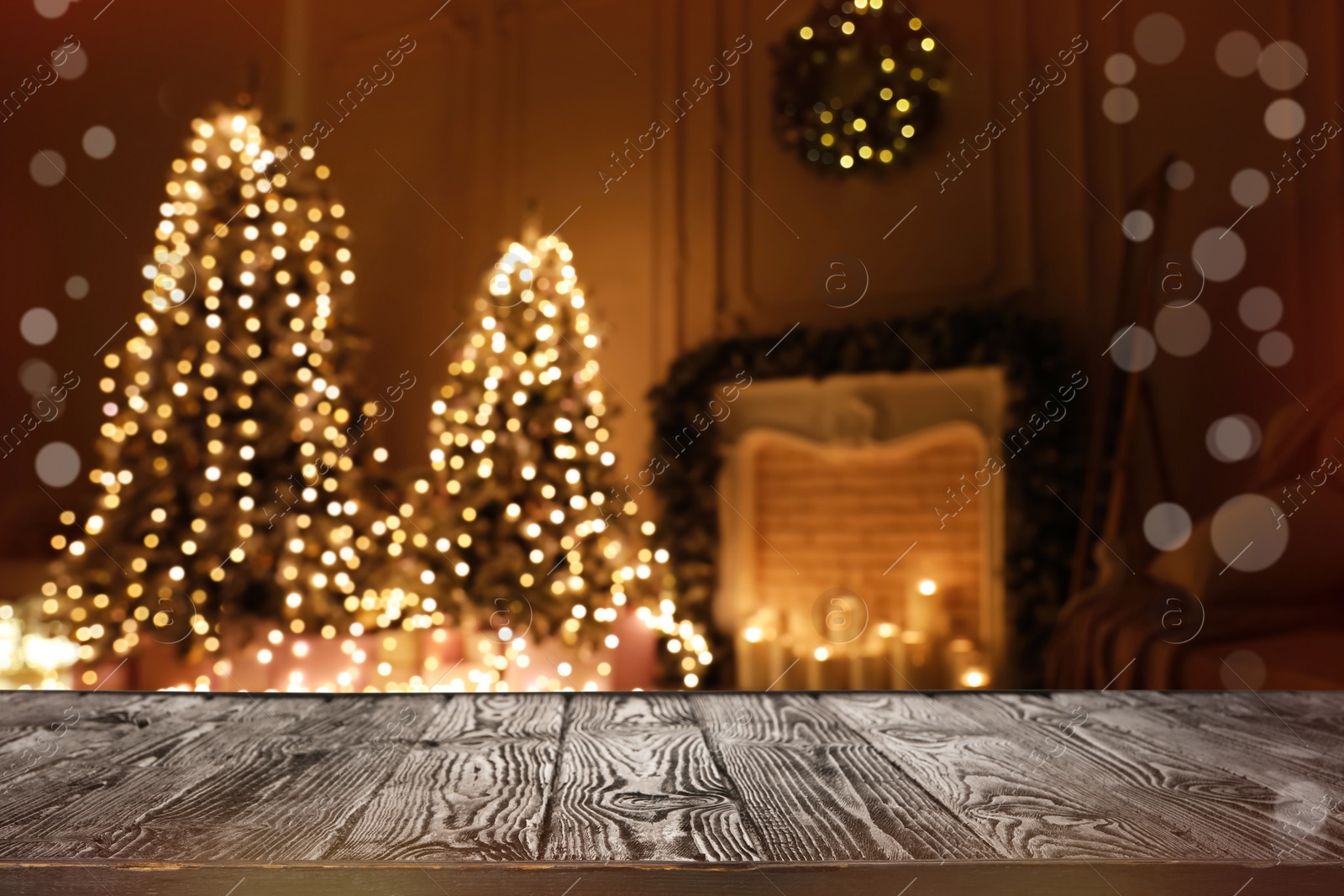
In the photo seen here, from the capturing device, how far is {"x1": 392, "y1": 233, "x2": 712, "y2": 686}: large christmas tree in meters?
1.91

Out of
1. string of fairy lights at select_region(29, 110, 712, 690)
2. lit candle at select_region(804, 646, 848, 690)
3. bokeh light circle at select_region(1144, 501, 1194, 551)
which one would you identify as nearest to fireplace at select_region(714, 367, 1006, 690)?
lit candle at select_region(804, 646, 848, 690)

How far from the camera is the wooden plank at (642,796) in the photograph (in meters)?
0.72

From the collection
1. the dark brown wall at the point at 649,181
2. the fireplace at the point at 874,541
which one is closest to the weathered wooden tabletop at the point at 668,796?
the fireplace at the point at 874,541

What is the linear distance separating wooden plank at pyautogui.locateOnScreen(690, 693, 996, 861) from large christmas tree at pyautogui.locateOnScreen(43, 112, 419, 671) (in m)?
1.08

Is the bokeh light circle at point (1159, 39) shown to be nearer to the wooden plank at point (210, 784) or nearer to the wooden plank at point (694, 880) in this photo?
the wooden plank at point (694, 880)

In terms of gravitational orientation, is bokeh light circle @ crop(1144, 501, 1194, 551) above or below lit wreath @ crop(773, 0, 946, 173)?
below

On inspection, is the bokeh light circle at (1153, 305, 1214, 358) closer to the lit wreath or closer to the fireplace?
the fireplace

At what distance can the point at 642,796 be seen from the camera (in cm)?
88

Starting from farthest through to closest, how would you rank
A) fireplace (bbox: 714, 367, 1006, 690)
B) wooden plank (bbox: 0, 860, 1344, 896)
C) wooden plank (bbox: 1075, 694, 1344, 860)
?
1. fireplace (bbox: 714, 367, 1006, 690)
2. wooden plank (bbox: 1075, 694, 1344, 860)
3. wooden plank (bbox: 0, 860, 1344, 896)

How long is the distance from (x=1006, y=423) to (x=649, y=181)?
103 centimetres

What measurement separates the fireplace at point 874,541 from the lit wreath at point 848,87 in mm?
561

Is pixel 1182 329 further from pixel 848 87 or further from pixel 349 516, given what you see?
pixel 349 516

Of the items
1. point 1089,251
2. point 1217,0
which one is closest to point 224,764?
point 1089,251

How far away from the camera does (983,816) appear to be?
0.81 m
